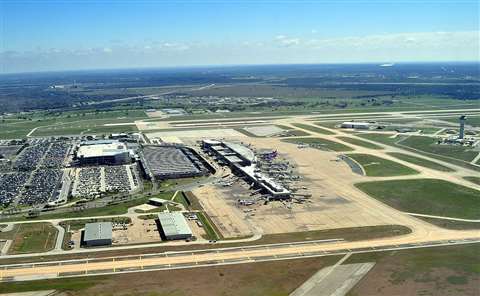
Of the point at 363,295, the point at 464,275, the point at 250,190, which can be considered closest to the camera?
the point at 363,295

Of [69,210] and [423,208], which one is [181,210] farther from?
[423,208]

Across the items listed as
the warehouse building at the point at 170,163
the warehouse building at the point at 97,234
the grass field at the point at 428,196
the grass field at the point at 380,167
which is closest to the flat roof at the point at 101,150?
the warehouse building at the point at 170,163

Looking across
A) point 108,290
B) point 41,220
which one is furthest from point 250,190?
point 108,290

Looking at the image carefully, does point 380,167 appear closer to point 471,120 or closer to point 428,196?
point 428,196

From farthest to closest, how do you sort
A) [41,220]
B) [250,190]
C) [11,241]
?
[250,190], [41,220], [11,241]

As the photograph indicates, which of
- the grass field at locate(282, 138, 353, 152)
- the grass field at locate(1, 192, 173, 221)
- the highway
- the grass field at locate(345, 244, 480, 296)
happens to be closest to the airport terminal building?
the grass field at locate(282, 138, 353, 152)

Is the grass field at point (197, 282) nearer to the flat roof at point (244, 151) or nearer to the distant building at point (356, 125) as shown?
the flat roof at point (244, 151)

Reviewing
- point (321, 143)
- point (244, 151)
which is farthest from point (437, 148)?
point (244, 151)
